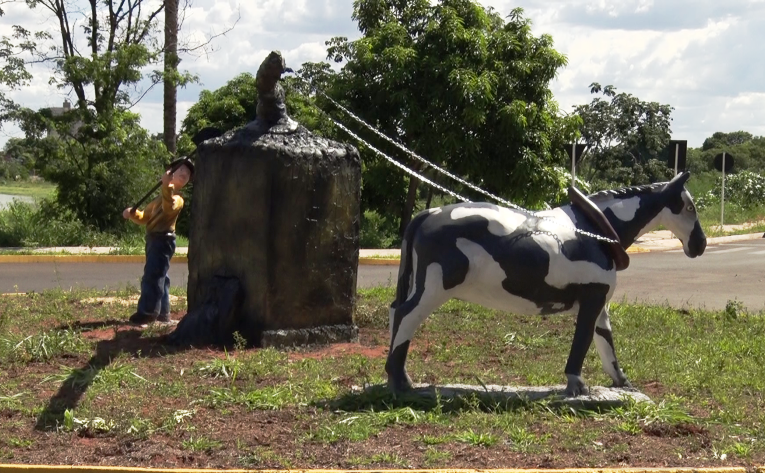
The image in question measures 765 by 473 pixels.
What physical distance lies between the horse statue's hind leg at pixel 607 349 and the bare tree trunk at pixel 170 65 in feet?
47.8

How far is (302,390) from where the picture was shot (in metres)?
6.91

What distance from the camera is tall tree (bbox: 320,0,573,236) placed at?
59.4ft

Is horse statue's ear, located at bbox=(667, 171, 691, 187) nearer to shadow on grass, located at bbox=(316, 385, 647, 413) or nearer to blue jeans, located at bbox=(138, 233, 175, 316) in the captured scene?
shadow on grass, located at bbox=(316, 385, 647, 413)

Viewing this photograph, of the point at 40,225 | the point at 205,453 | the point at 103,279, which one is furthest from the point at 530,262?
the point at 40,225

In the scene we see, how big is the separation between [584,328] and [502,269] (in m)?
0.68

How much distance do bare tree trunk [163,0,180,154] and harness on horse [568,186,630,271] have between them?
571 inches

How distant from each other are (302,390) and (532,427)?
164 centimetres

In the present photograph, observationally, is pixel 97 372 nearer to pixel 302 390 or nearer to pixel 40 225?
pixel 302 390

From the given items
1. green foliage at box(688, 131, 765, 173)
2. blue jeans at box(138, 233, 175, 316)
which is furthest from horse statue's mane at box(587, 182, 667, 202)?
green foliage at box(688, 131, 765, 173)

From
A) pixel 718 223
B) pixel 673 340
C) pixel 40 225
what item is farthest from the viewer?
pixel 718 223

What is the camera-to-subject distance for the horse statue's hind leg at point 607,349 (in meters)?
6.94

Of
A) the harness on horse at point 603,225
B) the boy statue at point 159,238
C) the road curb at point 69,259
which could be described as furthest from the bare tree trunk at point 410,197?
the harness on horse at point 603,225

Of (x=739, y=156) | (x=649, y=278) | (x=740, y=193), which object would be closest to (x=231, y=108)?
(x=649, y=278)

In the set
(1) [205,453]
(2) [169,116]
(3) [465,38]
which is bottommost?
(1) [205,453]
